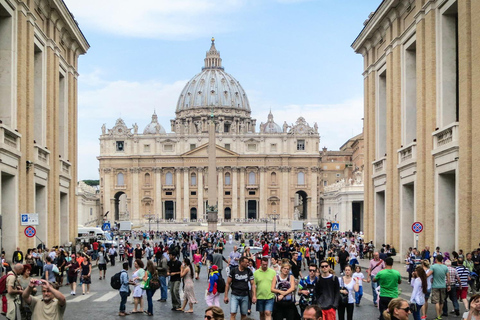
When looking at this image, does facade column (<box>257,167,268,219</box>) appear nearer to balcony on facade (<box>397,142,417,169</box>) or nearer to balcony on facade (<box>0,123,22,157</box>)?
balcony on facade (<box>397,142,417,169</box>)

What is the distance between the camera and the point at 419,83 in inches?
1167

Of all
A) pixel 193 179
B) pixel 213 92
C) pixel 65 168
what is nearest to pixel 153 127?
pixel 213 92

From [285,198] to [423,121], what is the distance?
10279 centimetres

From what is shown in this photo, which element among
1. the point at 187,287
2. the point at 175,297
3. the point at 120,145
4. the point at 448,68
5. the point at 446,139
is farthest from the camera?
the point at 120,145

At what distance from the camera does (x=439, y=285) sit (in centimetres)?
1639

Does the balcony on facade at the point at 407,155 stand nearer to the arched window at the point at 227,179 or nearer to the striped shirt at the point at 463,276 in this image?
the striped shirt at the point at 463,276

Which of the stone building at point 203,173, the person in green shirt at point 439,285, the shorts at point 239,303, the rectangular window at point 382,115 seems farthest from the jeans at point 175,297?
the stone building at point 203,173

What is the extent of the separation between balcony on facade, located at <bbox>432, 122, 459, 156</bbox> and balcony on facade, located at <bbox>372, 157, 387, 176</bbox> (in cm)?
849

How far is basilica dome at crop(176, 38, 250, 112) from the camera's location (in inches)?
6388

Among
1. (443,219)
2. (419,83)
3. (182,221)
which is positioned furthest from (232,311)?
(182,221)

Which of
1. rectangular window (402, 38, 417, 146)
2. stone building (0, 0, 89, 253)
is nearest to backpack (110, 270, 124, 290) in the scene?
stone building (0, 0, 89, 253)

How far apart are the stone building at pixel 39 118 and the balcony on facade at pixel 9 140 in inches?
0.8

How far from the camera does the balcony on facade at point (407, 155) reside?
3080 cm

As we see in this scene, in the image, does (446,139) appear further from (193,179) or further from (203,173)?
(193,179)
